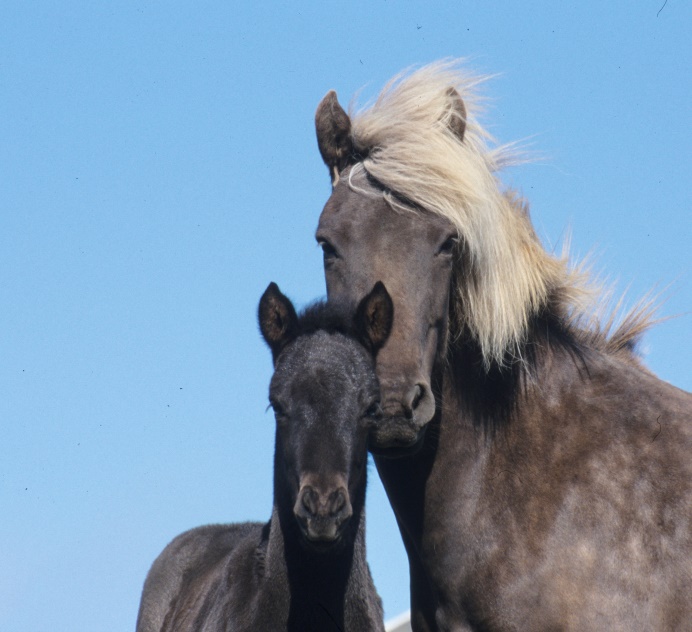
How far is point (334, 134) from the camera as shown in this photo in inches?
192

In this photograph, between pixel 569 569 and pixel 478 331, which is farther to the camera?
pixel 478 331

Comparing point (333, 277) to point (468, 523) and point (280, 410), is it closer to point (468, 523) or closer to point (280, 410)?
point (280, 410)

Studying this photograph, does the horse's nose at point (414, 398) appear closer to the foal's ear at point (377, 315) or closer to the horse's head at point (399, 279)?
the horse's head at point (399, 279)

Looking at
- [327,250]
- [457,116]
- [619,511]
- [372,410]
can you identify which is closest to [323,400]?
[372,410]

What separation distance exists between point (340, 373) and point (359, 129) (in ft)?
4.15

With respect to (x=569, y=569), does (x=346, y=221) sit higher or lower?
higher

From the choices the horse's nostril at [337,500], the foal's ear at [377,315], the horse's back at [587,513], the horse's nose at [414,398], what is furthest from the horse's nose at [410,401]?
the horse's back at [587,513]

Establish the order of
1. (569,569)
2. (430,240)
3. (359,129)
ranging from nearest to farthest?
(569,569), (430,240), (359,129)

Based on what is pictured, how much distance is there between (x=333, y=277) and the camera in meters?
4.54

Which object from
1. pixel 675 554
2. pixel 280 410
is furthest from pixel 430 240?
pixel 675 554

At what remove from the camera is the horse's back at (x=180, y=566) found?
22.3ft

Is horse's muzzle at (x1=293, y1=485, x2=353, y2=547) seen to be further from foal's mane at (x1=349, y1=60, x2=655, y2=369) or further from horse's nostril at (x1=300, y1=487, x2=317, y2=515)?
foal's mane at (x1=349, y1=60, x2=655, y2=369)

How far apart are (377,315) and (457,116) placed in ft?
3.82

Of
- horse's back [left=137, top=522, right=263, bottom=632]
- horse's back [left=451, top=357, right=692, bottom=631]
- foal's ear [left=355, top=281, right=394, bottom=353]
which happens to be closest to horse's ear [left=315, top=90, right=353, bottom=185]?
foal's ear [left=355, top=281, right=394, bottom=353]
